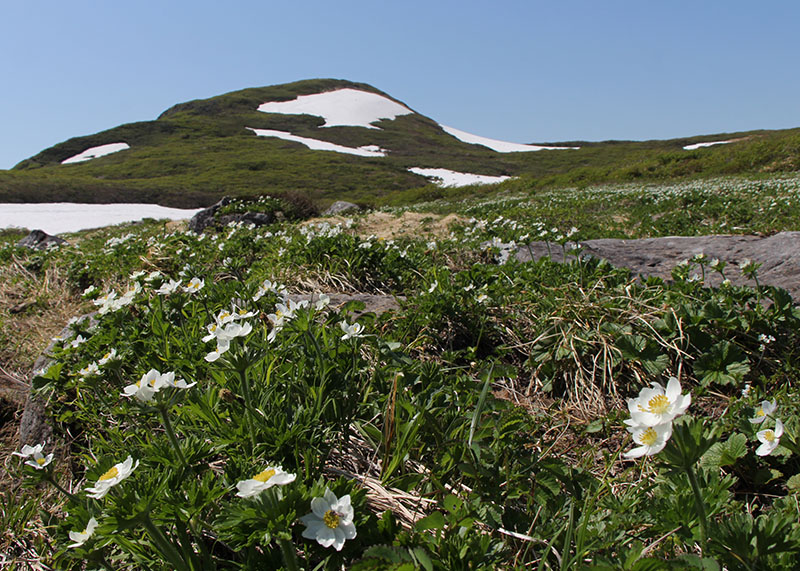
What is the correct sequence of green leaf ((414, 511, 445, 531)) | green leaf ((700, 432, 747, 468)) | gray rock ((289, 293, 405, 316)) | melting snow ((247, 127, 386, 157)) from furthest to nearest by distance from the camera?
melting snow ((247, 127, 386, 157))
gray rock ((289, 293, 405, 316))
green leaf ((700, 432, 747, 468))
green leaf ((414, 511, 445, 531))

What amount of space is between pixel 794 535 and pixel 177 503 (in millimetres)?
1694

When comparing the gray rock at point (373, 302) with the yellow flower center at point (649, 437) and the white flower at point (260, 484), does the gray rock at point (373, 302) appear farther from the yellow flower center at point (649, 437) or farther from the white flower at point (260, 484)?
the yellow flower center at point (649, 437)

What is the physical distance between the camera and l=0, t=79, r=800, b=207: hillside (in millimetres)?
27172

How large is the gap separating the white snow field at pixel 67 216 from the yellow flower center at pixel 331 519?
21363 millimetres

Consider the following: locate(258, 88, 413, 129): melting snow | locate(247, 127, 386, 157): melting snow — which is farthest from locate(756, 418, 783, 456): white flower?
locate(258, 88, 413, 129): melting snow

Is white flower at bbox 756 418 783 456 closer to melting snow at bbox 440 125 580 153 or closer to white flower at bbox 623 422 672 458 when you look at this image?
white flower at bbox 623 422 672 458

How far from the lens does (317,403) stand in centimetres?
191

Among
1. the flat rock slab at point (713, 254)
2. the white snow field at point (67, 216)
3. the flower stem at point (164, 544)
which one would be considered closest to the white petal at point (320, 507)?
the flower stem at point (164, 544)

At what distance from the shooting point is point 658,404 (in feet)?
3.84

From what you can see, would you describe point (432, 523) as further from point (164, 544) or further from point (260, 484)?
point (164, 544)

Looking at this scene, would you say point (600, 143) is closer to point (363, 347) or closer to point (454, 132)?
point (454, 132)

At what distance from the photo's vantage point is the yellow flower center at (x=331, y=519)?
1237 millimetres

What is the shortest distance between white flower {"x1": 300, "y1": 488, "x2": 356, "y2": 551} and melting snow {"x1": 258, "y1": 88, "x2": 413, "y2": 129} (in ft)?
305

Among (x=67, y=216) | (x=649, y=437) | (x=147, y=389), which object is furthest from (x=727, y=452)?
(x=67, y=216)
